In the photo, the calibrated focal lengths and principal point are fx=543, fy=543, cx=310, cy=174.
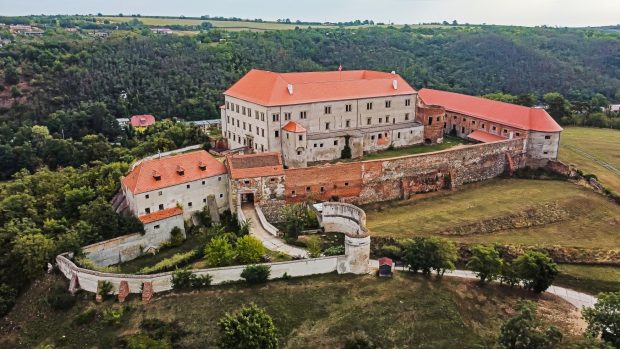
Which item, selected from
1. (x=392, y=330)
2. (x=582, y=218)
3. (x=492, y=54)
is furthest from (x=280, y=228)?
(x=492, y=54)

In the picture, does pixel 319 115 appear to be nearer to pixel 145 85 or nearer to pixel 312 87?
pixel 312 87

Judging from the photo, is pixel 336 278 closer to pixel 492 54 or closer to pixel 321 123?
pixel 321 123

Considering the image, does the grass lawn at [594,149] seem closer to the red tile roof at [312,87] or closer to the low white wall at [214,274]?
the red tile roof at [312,87]

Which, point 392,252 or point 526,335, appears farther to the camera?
point 392,252

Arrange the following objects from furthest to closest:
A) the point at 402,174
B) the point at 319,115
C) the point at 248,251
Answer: the point at 319,115, the point at 402,174, the point at 248,251

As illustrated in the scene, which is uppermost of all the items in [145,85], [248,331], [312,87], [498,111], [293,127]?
[312,87]

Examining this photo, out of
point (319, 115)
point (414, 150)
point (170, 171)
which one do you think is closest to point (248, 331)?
point (170, 171)

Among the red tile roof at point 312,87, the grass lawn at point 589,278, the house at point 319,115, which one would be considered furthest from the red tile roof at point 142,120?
the grass lawn at point 589,278

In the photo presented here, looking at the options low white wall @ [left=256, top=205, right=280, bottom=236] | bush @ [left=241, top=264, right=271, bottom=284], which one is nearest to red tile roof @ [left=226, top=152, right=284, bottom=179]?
low white wall @ [left=256, top=205, right=280, bottom=236]
